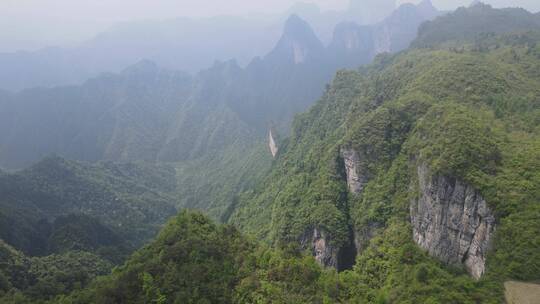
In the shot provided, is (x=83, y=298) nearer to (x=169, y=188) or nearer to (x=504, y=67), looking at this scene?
(x=504, y=67)

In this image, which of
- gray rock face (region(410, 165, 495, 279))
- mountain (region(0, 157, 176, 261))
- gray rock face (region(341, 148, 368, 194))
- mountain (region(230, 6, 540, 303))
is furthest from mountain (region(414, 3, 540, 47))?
gray rock face (region(410, 165, 495, 279))

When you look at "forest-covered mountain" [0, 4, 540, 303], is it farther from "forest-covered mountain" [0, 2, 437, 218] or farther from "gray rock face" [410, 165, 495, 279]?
"forest-covered mountain" [0, 2, 437, 218]

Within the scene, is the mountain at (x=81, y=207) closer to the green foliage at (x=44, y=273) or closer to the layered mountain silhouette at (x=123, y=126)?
the green foliage at (x=44, y=273)

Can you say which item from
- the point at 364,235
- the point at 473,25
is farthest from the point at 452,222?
the point at 473,25

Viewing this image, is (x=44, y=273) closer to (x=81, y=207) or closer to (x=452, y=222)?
(x=452, y=222)

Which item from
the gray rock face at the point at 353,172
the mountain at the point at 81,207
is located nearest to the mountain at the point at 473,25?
the gray rock face at the point at 353,172

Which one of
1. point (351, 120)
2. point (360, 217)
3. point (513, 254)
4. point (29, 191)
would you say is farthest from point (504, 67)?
point (29, 191)
